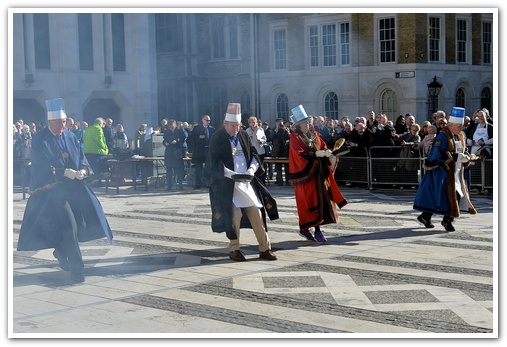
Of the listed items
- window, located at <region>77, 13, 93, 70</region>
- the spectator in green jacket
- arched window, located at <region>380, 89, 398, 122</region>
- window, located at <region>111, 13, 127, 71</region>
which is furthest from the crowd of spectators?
window, located at <region>77, 13, 93, 70</region>

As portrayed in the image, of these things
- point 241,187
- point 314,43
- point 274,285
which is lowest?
point 274,285

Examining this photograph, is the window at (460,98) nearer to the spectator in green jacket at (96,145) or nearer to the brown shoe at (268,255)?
the spectator in green jacket at (96,145)

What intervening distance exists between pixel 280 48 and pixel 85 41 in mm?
6488

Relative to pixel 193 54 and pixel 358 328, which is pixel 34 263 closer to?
pixel 193 54

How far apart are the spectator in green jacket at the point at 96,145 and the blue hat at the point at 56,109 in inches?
278

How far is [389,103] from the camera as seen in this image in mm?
22531

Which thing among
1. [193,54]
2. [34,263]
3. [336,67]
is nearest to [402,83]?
[336,67]

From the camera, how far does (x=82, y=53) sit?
7328 millimetres

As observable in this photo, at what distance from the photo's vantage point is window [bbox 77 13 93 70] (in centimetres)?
718

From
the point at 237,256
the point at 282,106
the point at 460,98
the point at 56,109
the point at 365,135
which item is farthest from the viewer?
the point at 460,98

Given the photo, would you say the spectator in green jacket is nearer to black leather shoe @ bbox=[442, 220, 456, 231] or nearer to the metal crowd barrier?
the metal crowd barrier

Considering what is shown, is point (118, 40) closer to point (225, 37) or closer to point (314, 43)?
point (225, 37)

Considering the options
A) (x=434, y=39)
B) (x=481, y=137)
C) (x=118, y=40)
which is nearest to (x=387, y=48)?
(x=434, y=39)
